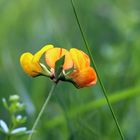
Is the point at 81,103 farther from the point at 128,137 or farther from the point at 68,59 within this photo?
the point at 68,59

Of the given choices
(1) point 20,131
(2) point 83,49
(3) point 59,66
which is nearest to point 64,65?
(3) point 59,66

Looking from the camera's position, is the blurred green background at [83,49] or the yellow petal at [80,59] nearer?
the yellow petal at [80,59]

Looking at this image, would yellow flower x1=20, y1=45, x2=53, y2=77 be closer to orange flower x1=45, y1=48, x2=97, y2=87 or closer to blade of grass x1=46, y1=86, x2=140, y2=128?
orange flower x1=45, y1=48, x2=97, y2=87

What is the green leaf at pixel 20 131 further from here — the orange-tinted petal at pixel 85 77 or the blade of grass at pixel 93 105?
the blade of grass at pixel 93 105

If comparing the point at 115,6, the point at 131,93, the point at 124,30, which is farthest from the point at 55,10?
the point at 131,93

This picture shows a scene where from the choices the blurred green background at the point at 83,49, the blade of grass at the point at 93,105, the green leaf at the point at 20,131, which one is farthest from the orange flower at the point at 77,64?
the blade of grass at the point at 93,105

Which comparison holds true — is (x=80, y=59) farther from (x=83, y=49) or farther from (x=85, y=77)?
(x=83, y=49)
